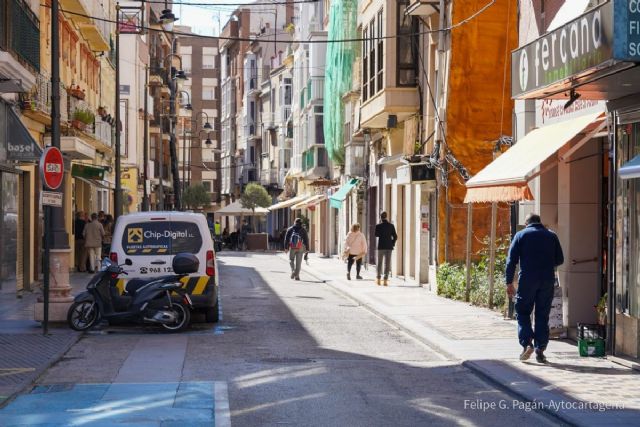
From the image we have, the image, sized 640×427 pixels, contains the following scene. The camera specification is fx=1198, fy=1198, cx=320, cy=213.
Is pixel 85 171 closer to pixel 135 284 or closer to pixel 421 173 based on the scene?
pixel 421 173

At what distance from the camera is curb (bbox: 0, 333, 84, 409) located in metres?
10.9

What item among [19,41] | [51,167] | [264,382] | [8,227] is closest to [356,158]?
A: [8,227]

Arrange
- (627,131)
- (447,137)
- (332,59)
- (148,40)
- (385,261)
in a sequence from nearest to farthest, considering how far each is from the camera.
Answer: (627,131), (447,137), (385,261), (332,59), (148,40)

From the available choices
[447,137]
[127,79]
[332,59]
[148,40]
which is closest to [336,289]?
[447,137]

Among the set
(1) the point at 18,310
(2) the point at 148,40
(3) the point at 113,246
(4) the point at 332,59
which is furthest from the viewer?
(2) the point at 148,40

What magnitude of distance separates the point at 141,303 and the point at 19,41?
798cm

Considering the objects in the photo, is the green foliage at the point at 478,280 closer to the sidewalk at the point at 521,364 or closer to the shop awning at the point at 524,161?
the sidewalk at the point at 521,364

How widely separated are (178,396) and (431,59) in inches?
809

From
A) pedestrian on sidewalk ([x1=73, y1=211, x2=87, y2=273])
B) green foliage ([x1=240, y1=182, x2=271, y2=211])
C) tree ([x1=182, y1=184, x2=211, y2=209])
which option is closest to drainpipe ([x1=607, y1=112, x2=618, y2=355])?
pedestrian on sidewalk ([x1=73, y1=211, x2=87, y2=273])

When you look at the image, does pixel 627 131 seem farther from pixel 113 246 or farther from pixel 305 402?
pixel 113 246

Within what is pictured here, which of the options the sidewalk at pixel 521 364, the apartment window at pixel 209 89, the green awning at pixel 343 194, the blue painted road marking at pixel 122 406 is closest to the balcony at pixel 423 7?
the sidewalk at pixel 521 364

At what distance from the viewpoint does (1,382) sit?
1187cm

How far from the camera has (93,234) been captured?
3466cm

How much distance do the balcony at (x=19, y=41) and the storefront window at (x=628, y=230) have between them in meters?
10.3
